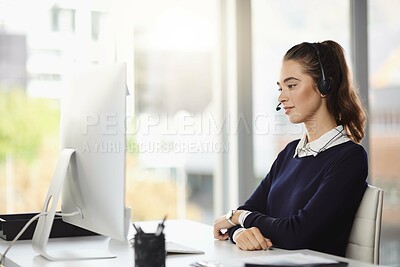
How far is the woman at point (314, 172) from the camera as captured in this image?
6.93 feet

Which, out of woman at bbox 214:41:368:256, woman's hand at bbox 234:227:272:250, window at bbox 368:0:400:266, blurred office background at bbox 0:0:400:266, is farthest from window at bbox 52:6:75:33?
woman's hand at bbox 234:227:272:250

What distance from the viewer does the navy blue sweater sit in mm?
2102

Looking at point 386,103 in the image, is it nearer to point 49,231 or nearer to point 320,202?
point 320,202

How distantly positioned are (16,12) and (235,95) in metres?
1.39

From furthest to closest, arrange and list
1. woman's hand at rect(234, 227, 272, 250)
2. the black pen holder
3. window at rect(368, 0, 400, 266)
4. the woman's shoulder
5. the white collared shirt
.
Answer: window at rect(368, 0, 400, 266) < the white collared shirt < the woman's shoulder < woman's hand at rect(234, 227, 272, 250) < the black pen holder

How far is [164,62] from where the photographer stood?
4.01 meters

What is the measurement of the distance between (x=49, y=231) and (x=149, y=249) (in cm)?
54

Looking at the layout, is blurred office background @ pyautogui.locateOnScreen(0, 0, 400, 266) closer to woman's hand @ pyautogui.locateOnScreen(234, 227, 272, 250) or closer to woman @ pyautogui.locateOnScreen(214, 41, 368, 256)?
woman @ pyautogui.locateOnScreen(214, 41, 368, 256)

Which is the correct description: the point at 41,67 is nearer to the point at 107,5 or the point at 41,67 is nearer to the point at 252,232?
the point at 107,5

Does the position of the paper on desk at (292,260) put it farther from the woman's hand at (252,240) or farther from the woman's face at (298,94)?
the woman's face at (298,94)

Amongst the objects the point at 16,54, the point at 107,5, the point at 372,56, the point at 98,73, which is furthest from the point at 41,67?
the point at 372,56

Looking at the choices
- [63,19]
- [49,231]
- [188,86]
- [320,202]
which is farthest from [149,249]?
[188,86]

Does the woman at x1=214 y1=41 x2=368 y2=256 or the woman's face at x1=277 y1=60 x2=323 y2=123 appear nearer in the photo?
the woman at x1=214 y1=41 x2=368 y2=256

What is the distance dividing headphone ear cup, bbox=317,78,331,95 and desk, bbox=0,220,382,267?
2.04 ft
